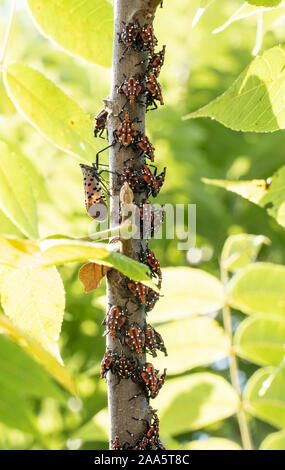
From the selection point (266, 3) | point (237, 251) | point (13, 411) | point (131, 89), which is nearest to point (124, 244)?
point (131, 89)

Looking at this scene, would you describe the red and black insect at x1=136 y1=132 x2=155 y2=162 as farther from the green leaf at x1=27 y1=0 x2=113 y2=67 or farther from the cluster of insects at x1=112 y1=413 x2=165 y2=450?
the cluster of insects at x1=112 y1=413 x2=165 y2=450

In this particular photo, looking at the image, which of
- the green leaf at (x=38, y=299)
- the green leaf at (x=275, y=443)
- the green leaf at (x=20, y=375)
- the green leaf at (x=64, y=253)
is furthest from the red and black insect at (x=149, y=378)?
the green leaf at (x=275, y=443)

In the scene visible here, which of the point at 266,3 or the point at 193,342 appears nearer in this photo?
the point at 266,3

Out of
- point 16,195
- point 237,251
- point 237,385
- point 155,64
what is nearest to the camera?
point 155,64

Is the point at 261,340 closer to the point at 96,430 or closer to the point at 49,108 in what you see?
the point at 96,430

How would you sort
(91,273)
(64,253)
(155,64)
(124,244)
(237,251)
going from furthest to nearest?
1. (237,251)
2. (155,64)
3. (91,273)
4. (124,244)
5. (64,253)
